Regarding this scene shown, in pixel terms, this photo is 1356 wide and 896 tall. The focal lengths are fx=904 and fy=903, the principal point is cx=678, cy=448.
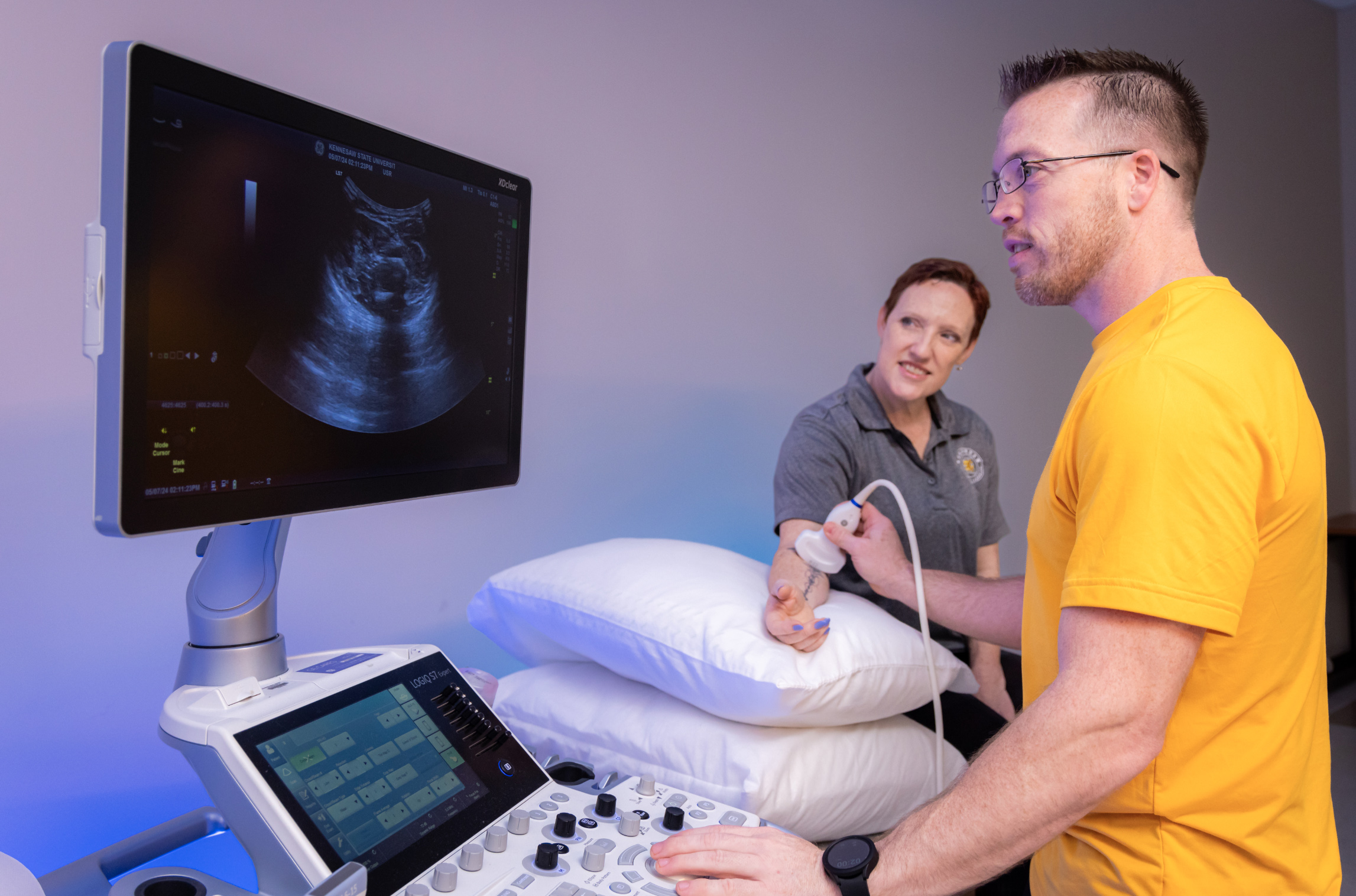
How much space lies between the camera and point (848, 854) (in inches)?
33.4

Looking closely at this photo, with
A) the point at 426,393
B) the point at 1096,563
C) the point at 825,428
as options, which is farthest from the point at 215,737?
the point at 825,428

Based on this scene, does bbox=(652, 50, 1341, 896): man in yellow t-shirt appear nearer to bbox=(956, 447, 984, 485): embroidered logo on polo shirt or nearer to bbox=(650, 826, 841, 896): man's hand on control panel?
bbox=(650, 826, 841, 896): man's hand on control panel

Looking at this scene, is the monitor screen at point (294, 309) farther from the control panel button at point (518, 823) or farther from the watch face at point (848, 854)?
the watch face at point (848, 854)

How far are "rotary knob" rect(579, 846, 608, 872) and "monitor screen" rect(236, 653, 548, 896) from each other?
11 cm

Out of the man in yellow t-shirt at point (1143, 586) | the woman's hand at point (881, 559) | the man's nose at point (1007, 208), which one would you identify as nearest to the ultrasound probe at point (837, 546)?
the woman's hand at point (881, 559)

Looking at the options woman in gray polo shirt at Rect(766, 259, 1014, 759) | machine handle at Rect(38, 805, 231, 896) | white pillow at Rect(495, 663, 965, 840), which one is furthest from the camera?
woman in gray polo shirt at Rect(766, 259, 1014, 759)

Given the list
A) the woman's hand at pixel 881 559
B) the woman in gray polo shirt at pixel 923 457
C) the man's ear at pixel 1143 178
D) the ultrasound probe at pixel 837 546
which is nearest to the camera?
the man's ear at pixel 1143 178

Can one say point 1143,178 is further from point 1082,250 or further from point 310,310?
point 310,310

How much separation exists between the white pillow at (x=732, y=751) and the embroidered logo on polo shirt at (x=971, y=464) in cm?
66

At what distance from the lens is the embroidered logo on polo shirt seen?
1.90 m

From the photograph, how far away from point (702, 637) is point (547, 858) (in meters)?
0.44

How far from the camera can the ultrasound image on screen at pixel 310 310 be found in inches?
27.4

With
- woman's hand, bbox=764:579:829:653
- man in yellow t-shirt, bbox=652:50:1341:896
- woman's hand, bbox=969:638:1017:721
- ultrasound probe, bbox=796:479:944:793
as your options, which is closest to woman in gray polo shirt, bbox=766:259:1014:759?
woman's hand, bbox=969:638:1017:721

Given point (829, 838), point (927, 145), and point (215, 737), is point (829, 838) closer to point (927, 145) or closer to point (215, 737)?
point (215, 737)
